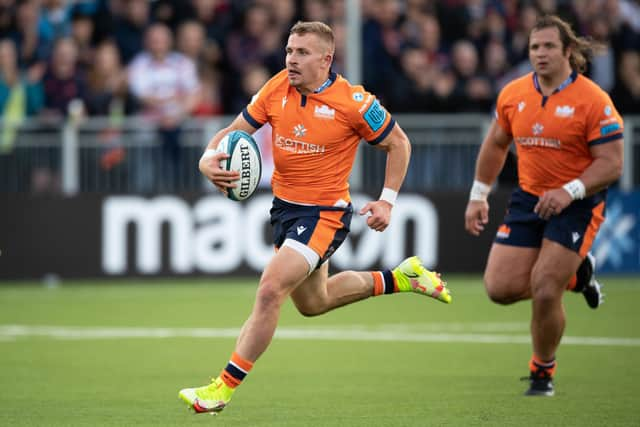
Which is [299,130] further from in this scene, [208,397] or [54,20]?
[54,20]

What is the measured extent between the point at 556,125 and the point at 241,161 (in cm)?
233

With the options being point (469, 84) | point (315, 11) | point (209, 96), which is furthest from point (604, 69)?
point (209, 96)

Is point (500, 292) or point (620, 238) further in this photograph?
point (620, 238)

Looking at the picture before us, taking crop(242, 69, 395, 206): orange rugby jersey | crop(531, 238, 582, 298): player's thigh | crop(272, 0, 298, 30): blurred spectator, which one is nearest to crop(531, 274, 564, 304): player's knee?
crop(531, 238, 582, 298): player's thigh

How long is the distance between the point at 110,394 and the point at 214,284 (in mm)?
8022

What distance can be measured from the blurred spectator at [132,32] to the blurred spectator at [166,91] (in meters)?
0.72

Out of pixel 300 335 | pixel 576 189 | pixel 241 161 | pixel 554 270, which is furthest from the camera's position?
pixel 300 335

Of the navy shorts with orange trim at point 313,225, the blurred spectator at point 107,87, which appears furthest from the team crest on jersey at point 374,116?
the blurred spectator at point 107,87

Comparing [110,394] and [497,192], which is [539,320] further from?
[497,192]

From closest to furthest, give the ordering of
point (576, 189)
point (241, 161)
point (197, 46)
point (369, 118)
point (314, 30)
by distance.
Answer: point (241, 161), point (314, 30), point (369, 118), point (576, 189), point (197, 46)

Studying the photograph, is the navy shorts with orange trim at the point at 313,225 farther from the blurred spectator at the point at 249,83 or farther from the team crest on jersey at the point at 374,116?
the blurred spectator at the point at 249,83

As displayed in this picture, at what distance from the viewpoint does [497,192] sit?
16.9 meters

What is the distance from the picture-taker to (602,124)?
843cm

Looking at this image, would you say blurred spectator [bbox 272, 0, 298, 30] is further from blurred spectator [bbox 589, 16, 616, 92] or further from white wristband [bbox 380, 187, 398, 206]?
white wristband [bbox 380, 187, 398, 206]
